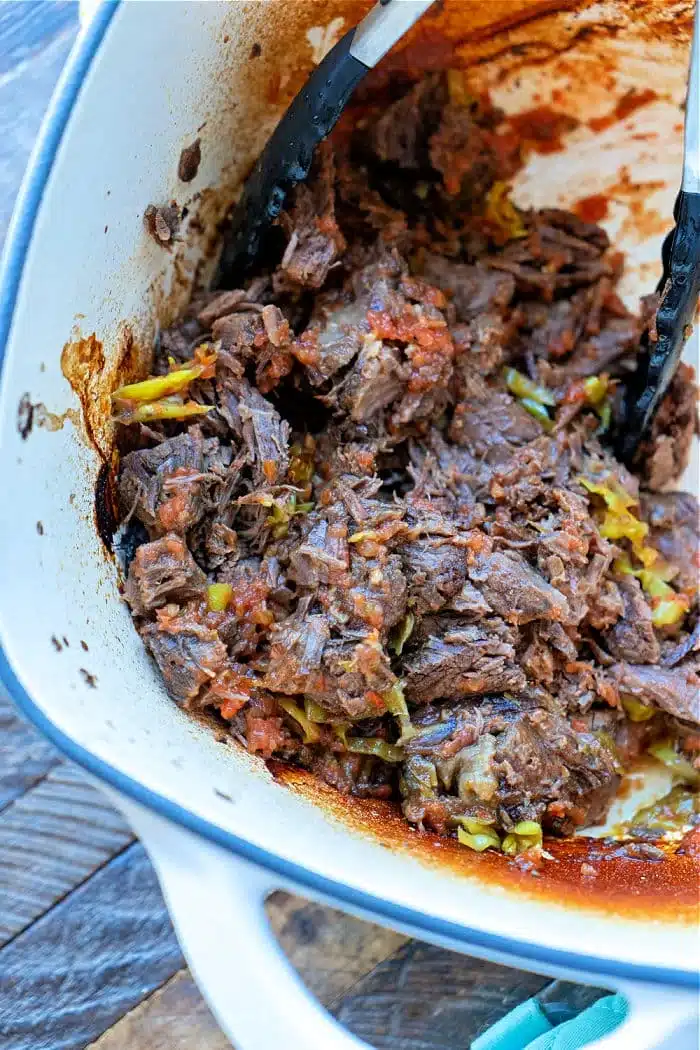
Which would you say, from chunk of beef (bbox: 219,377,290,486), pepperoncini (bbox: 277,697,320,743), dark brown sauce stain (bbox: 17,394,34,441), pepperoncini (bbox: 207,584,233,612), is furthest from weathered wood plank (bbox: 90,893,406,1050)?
dark brown sauce stain (bbox: 17,394,34,441)

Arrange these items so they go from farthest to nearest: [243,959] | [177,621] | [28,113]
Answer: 1. [28,113]
2. [177,621]
3. [243,959]

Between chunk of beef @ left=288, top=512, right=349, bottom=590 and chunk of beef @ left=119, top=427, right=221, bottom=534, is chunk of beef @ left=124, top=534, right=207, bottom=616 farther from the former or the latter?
chunk of beef @ left=288, top=512, right=349, bottom=590

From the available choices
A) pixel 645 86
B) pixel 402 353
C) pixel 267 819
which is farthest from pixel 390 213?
pixel 267 819

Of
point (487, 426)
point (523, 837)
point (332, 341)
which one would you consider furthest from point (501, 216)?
point (523, 837)

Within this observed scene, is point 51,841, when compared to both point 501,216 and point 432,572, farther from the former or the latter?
point 501,216

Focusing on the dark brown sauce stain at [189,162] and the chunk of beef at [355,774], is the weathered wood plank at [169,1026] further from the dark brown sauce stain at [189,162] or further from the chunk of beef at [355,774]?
the dark brown sauce stain at [189,162]

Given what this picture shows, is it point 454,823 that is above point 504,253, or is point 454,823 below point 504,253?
below

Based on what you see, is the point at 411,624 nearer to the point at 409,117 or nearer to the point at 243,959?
the point at 243,959
